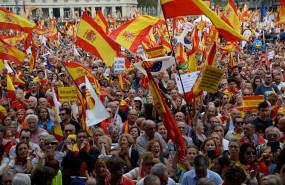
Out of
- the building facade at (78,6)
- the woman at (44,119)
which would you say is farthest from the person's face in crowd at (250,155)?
the building facade at (78,6)

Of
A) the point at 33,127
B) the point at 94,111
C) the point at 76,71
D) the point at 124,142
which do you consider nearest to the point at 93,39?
the point at 76,71

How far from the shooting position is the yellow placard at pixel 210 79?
8914mm

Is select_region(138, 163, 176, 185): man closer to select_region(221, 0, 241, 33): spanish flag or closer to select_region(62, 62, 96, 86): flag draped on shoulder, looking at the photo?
select_region(62, 62, 96, 86): flag draped on shoulder

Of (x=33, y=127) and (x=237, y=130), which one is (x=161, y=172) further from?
(x=33, y=127)

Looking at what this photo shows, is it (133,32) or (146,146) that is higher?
(133,32)

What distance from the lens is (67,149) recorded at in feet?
26.1

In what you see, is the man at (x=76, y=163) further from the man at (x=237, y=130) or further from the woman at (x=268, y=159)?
the man at (x=237, y=130)

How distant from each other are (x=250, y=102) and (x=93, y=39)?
12.9 feet

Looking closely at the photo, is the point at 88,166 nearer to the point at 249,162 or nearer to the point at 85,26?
the point at 249,162

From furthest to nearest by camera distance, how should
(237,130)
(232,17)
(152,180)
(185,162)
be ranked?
1. (232,17)
2. (237,130)
3. (185,162)
4. (152,180)

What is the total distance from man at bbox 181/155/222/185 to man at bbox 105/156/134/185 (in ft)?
1.93

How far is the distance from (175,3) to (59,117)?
8.27ft

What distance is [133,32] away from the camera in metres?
14.6

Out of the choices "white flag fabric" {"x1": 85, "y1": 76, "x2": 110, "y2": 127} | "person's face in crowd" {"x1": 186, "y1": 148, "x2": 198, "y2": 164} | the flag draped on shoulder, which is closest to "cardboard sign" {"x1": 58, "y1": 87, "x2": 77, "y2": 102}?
the flag draped on shoulder
